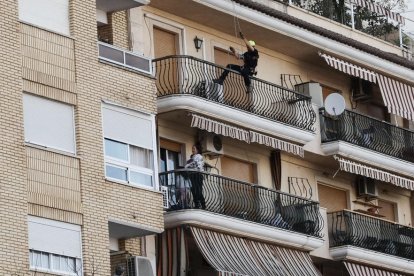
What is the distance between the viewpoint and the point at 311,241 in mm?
43719

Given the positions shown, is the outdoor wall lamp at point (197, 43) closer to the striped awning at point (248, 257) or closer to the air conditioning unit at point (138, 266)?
the striped awning at point (248, 257)

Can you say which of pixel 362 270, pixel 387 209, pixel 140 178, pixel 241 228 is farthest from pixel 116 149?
pixel 387 209

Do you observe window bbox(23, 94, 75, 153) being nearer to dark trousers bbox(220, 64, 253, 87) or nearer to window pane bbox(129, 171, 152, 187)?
window pane bbox(129, 171, 152, 187)

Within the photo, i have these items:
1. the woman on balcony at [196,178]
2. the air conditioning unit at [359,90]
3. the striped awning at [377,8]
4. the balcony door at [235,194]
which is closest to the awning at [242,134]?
the woman on balcony at [196,178]

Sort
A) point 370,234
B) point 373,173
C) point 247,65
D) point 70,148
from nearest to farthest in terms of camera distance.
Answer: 1. point 70,148
2. point 247,65
3. point 370,234
4. point 373,173

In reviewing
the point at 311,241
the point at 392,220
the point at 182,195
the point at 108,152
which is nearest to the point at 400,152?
the point at 392,220

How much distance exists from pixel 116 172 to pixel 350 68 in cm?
1150

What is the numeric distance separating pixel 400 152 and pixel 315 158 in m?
3.09

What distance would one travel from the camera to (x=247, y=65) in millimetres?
42844

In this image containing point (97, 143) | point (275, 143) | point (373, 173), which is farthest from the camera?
point (373, 173)

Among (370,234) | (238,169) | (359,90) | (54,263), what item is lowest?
(54,263)

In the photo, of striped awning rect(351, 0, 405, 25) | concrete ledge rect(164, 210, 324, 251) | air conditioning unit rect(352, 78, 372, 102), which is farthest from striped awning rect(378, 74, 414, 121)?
concrete ledge rect(164, 210, 324, 251)

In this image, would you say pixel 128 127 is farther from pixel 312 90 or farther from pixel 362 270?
pixel 362 270

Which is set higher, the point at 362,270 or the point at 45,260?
the point at 362,270
